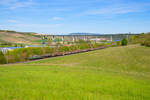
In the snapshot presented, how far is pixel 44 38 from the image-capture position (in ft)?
384

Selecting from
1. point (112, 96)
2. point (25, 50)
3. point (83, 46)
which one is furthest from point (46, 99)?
point (83, 46)

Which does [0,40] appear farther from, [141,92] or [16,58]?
[141,92]

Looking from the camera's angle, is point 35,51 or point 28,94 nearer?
point 28,94

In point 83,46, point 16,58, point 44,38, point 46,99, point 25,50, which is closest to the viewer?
point 46,99

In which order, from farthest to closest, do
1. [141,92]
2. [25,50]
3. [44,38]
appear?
1. [44,38]
2. [25,50]
3. [141,92]

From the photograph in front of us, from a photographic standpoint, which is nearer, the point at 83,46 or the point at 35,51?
the point at 35,51

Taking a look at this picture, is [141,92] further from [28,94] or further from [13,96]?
[13,96]

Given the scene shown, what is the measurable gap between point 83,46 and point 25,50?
29239mm

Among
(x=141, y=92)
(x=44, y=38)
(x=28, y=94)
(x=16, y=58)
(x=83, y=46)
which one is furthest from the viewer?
(x=44, y=38)

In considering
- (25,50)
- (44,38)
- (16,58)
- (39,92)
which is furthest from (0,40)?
(39,92)

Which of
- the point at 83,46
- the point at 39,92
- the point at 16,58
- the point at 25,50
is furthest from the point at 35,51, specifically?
the point at 39,92

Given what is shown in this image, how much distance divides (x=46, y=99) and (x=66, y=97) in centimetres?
85

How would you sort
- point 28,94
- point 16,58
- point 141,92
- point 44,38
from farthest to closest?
1. point 44,38
2. point 16,58
3. point 141,92
4. point 28,94

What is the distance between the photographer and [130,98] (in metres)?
6.68
